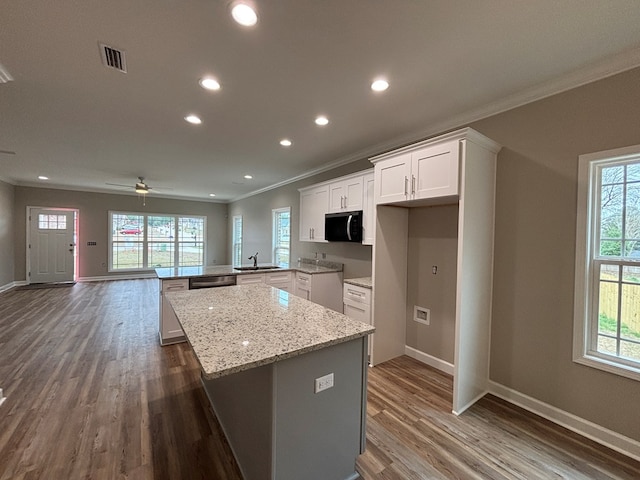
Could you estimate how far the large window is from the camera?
845 cm

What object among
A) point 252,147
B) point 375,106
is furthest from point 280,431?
point 252,147

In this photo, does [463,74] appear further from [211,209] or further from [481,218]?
[211,209]

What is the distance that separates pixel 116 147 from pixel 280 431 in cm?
457

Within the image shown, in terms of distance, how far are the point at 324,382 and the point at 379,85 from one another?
2305 millimetres

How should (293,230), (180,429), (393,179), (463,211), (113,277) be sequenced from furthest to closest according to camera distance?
(113,277) → (293,230) → (393,179) → (463,211) → (180,429)

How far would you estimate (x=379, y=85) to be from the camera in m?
2.29

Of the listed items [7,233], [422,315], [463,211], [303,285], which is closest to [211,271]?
[303,285]

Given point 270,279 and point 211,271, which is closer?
point 211,271

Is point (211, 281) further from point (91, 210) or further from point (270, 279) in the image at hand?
point (91, 210)

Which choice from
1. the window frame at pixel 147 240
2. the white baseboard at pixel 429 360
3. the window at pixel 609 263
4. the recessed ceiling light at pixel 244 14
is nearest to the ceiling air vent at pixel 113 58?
the recessed ceiling light at pixel 244 14

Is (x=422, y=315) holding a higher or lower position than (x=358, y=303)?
lower

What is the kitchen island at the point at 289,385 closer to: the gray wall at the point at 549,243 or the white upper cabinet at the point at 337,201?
the gray wall at the point at 549,243

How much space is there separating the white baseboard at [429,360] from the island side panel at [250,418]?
2.30 meters

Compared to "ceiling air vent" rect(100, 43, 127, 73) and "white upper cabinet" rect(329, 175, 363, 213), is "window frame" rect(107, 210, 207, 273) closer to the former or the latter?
"white upper cabinet" rect(329, 175, 363, 213)
